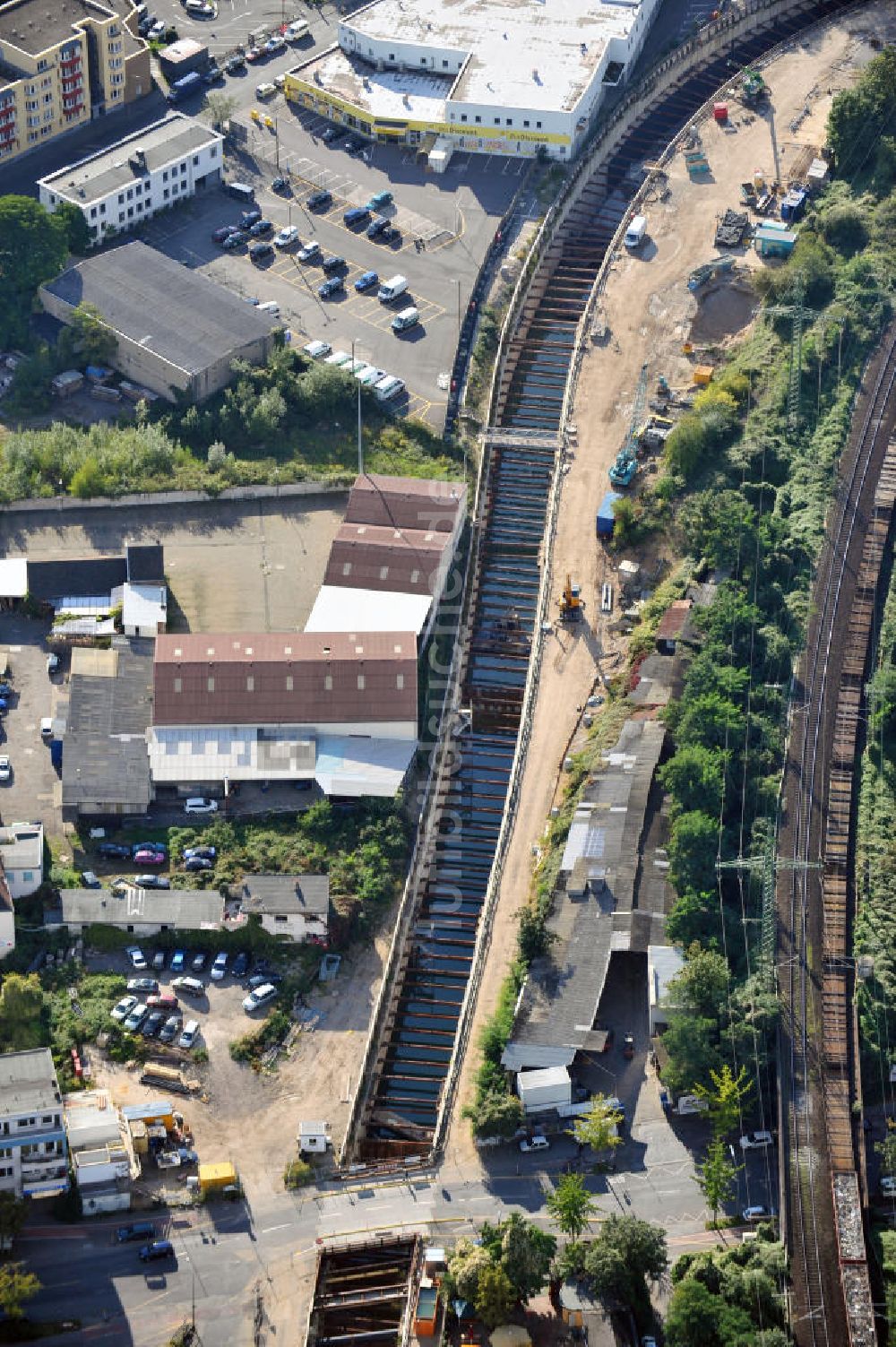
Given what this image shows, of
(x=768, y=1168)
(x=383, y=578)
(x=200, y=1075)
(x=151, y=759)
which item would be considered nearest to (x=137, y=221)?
(x=383, y=578)

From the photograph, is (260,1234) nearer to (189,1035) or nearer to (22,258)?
(189,1035)

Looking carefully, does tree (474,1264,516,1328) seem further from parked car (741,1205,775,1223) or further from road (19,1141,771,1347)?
parked car (741,1205,775,1223)

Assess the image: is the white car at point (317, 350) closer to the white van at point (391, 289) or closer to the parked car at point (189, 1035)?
the white van at point (391, 289)

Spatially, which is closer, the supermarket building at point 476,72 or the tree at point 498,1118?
the tree at point 498,1118

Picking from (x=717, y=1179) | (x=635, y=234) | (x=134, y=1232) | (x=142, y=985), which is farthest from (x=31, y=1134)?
(x=635, y=234)

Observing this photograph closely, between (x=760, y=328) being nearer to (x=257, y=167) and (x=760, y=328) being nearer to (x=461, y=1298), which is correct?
(x=257, y=167)

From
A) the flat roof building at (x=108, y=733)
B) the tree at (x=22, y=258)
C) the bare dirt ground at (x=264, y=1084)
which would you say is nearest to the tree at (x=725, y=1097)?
the bare dirt ground at (x=264, y=1084)
